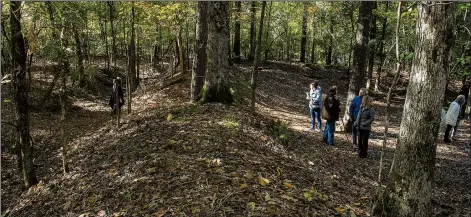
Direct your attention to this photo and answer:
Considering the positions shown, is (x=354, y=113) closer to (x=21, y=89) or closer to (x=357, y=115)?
(x=357, y=115)

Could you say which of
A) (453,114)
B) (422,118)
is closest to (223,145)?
(422,118)

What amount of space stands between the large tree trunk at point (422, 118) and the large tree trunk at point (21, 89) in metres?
7.32

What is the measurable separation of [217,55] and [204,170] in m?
4.97

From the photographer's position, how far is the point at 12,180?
9734 millimetres

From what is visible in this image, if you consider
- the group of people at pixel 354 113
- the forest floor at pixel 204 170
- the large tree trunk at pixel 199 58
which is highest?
the large tree trunk at pixel 199 58

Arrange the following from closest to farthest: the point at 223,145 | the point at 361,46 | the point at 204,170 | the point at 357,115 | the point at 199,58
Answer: the point at 204,170 → the point at 223,145 → the point at 357,115 → the point at 199,58 → the point at 361,46

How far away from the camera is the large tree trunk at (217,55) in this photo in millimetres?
10312

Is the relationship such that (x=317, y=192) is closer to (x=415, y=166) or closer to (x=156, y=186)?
(x=415, y=166)

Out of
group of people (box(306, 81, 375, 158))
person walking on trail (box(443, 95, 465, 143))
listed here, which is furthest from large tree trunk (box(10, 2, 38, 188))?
person walking on trail (box(443, 95, 465, 143))

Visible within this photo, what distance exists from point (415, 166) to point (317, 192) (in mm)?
1815

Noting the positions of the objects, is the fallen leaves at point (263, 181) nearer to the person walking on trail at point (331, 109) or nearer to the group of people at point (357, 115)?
the group of people at point (357, 115)

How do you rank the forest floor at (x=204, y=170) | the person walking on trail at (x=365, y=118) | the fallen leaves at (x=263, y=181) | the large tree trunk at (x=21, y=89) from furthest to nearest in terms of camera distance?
the person walking on trail at (x=365, y=118), the large tree trunk at (x=21, y=89), the fallen leaves at (x=263, y=181), the forest floor at (x=204, y=170)

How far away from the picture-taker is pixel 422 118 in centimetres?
498

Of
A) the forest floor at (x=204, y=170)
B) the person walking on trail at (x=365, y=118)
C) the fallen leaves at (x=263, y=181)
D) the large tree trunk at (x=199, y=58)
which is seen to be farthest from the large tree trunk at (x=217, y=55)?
the fallen leaves at (x=263, y=181)
